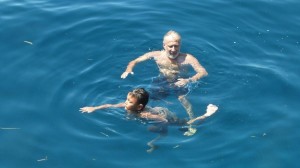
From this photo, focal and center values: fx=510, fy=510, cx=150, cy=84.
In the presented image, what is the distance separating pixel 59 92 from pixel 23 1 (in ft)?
15.9

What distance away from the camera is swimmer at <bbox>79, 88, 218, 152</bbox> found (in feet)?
31.4

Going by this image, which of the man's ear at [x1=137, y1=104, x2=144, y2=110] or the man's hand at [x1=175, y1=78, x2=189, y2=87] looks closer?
the man's ear at [x1=137, y1=104, x2=144, y2=110]

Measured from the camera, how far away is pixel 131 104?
31.6 ft

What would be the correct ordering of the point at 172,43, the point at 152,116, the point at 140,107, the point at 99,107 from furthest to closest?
the point at 172,43
the point at 99,107
the point at 152,116
the point at 140,107

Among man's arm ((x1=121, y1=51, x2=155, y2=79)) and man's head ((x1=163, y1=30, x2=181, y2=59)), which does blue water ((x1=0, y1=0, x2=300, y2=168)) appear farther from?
man's head ((x1=163, y1=30, x2=181, y2=59))

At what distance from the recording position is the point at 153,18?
1423 cm

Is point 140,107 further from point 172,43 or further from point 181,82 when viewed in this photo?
point 172,43

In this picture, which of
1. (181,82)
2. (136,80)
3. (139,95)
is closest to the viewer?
(139,95)

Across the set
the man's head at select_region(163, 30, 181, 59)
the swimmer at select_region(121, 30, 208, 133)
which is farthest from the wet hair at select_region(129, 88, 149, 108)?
the man's head at select_region(163, 30, 181, 59)

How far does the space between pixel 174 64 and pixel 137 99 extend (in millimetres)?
2327

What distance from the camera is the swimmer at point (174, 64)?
35.9 feet

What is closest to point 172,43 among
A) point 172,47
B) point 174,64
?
point 172,47

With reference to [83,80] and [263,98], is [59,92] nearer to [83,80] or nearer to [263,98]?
[83,80]

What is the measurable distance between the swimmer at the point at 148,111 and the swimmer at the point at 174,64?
2.04 ft
